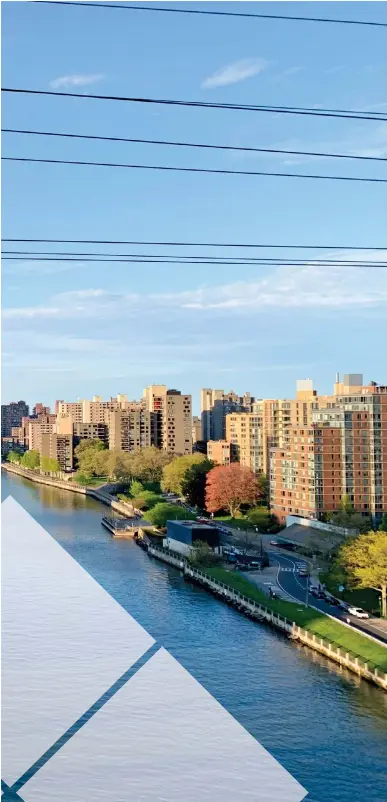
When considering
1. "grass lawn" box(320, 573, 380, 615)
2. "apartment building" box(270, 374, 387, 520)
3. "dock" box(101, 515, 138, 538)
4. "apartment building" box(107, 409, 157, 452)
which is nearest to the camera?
"grass lawn" box(320, 573, 380, 615)

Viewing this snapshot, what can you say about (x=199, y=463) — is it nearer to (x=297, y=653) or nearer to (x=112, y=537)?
(x=112, y=537)

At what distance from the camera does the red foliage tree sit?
418 inches

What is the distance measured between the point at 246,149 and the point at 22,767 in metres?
2.63

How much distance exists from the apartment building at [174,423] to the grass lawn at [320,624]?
1262cm

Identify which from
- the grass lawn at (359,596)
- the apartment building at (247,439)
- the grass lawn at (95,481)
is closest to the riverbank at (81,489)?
the grass lawn at (95,481)

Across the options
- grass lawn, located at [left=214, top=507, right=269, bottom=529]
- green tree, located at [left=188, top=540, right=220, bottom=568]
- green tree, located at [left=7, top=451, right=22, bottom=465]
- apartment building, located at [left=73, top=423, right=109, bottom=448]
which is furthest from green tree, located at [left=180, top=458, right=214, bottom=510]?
green tree, located at [left=7, top=451, right=22, bottom=465]

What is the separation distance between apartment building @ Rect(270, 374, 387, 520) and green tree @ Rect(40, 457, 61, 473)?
12.2 meters

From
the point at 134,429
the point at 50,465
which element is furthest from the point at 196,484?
the point at 50,465

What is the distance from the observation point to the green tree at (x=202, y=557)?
744cm

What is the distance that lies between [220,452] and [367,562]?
8942 mm

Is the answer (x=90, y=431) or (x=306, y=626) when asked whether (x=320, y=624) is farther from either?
(x=90, y=431)

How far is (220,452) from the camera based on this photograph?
1430 centimetres

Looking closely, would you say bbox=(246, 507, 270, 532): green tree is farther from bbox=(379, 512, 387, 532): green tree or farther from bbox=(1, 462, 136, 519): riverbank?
bbox=(1, 462, 136, 519): riverbank

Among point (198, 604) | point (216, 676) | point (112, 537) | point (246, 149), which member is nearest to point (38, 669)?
point (216, 676)
